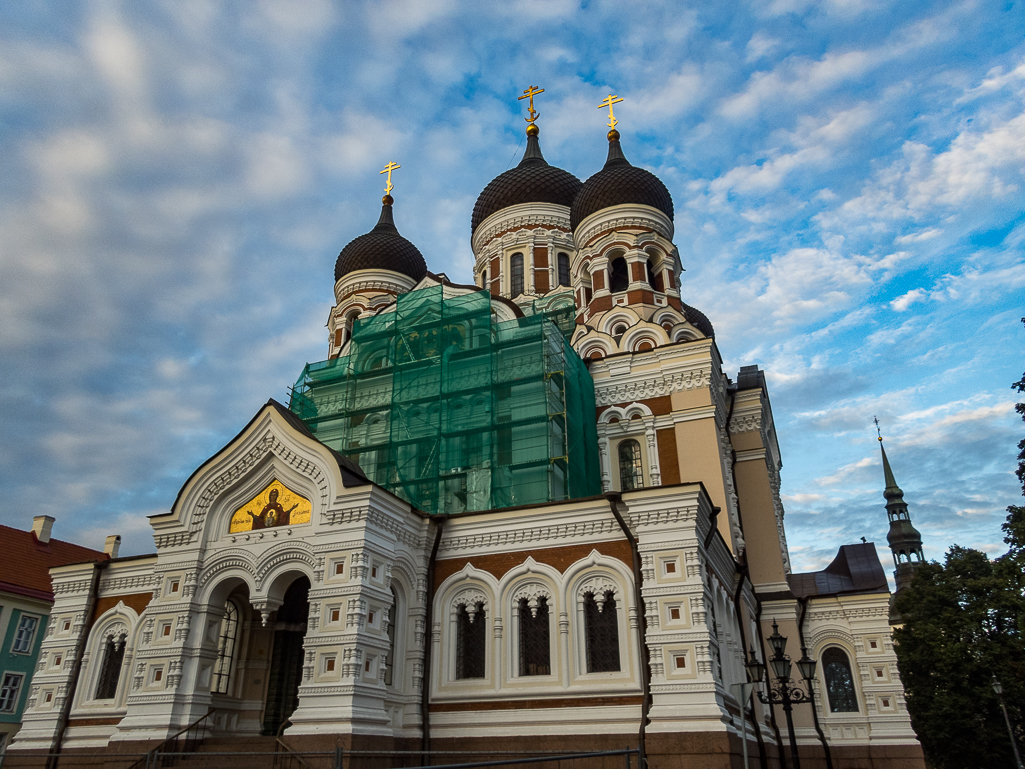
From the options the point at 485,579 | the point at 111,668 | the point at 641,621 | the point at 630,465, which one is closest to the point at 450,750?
the point at 485,579

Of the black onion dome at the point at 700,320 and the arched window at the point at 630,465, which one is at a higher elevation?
the black onion dome at the point at 700,320

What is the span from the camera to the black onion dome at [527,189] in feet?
84.5

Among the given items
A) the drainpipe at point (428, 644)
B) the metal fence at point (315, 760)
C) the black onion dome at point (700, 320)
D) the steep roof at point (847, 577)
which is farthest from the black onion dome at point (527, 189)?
the metal fence at point (315, 760)

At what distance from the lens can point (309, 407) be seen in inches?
717

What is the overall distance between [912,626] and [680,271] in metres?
13.8

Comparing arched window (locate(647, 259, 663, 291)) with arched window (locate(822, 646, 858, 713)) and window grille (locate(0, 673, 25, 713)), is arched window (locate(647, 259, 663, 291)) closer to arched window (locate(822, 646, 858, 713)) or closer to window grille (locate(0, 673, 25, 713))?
arched window (locate(822, 646, 858, 713))

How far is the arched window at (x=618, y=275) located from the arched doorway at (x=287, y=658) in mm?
11783

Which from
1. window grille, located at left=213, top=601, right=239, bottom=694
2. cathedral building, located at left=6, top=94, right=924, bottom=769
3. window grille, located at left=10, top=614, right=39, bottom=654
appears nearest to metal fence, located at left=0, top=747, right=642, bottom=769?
cathedral building, located at left=6, top=94, right=924, bottom=769

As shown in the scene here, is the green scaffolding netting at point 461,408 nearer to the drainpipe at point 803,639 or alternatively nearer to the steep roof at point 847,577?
the drainpipe at point 803,639

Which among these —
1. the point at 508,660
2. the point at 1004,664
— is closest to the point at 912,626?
the point at 1004,664

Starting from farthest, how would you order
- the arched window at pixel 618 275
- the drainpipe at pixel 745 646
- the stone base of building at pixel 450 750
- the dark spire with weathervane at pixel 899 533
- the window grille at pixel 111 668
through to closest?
the dark spire with weathervane at pixel 899 533
the arched window at pixel 618 275
the window grille at pixel 111 668
the drainpipe at pixel 745 646
the stone base of building at pixel 450 750

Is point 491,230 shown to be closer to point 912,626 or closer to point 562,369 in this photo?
point 562,369

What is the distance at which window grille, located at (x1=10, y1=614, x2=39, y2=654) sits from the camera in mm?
21875

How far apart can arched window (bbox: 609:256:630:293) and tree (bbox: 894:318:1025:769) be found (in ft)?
44.8
